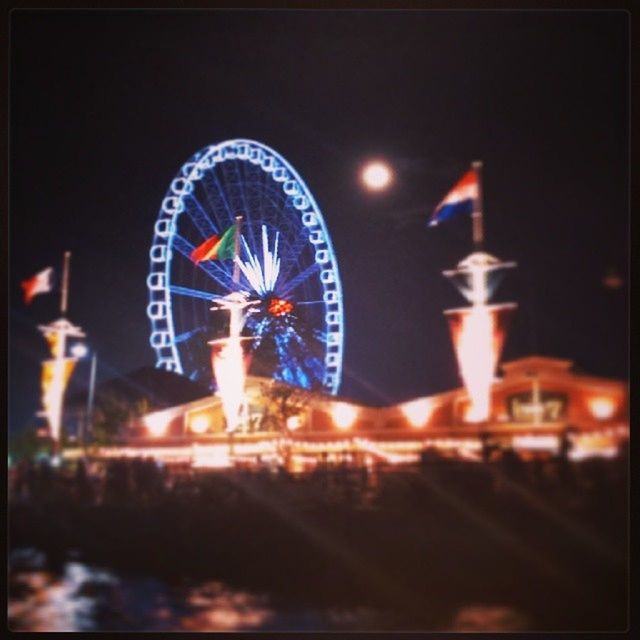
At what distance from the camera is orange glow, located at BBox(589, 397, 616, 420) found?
4.80 meters

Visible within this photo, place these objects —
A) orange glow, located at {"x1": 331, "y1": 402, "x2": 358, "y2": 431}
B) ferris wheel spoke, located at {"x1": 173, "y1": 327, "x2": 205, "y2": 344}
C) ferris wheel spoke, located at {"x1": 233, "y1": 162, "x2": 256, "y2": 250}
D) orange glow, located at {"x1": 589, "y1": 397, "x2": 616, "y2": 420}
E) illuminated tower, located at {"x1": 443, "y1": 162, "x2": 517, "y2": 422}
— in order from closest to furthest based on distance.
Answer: orange glow, located at {"x1": 589, "y1": 397, "x2": 616, "y2": 420} → illuminated tower, located at {"x1": 443, "y1": 162, "x2": 517, "y2": 422} → orange glow, located at {"x1": 331, "y1": 402, "x2": 358, "y2": 431} → ferris wheel spoke, located at {"x1": 233, "y1": 162, "x2": 256, "y2": 250} → ferris wheel spoke, located at {"x1": 173, "y1": 327, "x2": 205, "y2": 344}

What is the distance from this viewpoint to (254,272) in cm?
530

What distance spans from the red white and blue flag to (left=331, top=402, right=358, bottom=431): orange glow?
1.05 metres

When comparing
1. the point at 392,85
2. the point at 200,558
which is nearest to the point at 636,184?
the point at 392,85

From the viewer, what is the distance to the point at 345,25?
16.9 ft

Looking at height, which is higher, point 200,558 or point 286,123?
point 286,123

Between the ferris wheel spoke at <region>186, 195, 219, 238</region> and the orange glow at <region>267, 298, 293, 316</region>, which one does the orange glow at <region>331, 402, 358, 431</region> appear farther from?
the ferris wheel spoke at <region>186, 195, 219, 238</region>

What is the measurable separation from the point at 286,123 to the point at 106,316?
1460mm

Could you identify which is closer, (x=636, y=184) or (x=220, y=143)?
(x=636, y=184)

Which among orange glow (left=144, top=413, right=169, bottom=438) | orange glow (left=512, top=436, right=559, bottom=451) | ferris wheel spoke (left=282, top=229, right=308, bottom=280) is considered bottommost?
orange glow (left=512, top=436, right=559, bottom=451)

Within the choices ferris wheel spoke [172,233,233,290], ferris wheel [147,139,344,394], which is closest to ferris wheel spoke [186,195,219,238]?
ferris wheel [147,139,344,394]

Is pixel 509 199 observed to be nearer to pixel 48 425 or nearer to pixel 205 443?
pixel 205 443

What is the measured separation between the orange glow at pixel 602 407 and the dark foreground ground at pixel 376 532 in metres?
0.23

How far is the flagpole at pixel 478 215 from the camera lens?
4.96 meters
